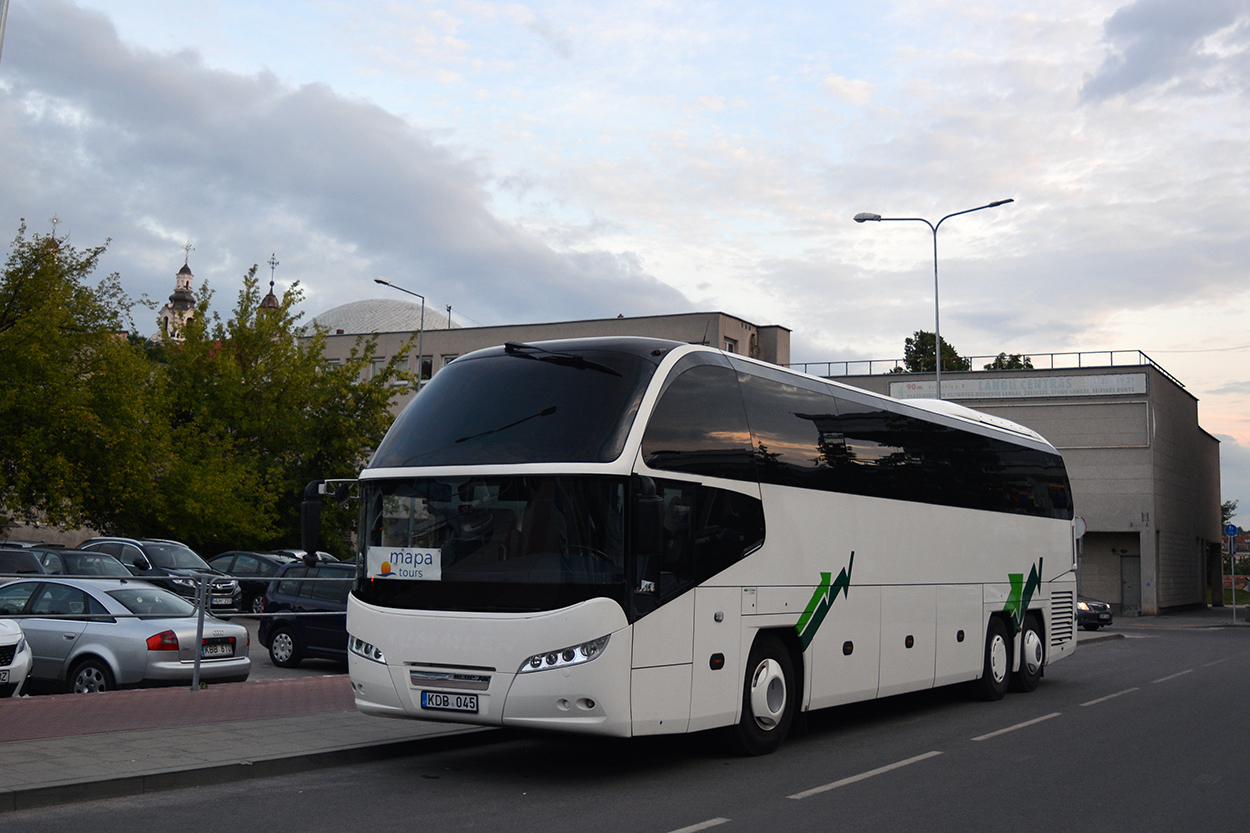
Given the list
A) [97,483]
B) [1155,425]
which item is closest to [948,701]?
[97,483]

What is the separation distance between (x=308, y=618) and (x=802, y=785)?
36.5 ft

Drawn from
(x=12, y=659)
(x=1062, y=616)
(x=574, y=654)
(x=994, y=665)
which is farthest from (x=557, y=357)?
(x=1062, y=616)

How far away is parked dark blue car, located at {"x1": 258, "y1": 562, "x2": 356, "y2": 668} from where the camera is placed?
1769 centimetres

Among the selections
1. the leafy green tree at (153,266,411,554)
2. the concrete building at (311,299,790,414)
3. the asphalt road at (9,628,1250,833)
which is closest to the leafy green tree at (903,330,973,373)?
the concrete building at (311,299,790,414)

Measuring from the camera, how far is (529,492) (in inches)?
347

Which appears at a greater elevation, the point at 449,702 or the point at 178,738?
the point at 449,702

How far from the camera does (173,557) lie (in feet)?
92.2

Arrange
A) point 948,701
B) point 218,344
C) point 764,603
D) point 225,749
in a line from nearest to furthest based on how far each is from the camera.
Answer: point 225,749 < point 764,603 < point 948,701 < point 218,344

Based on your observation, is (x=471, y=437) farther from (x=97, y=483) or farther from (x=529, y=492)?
(x=97, y=483)

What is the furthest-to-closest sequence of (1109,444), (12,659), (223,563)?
(1109,444) < (223,563) < (12,659)

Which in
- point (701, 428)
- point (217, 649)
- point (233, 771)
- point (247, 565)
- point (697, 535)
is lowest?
point (233, 771)

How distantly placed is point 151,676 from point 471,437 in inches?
256

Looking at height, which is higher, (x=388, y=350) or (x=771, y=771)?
(x=388, y=350)

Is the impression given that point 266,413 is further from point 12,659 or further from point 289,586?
point 12,659
